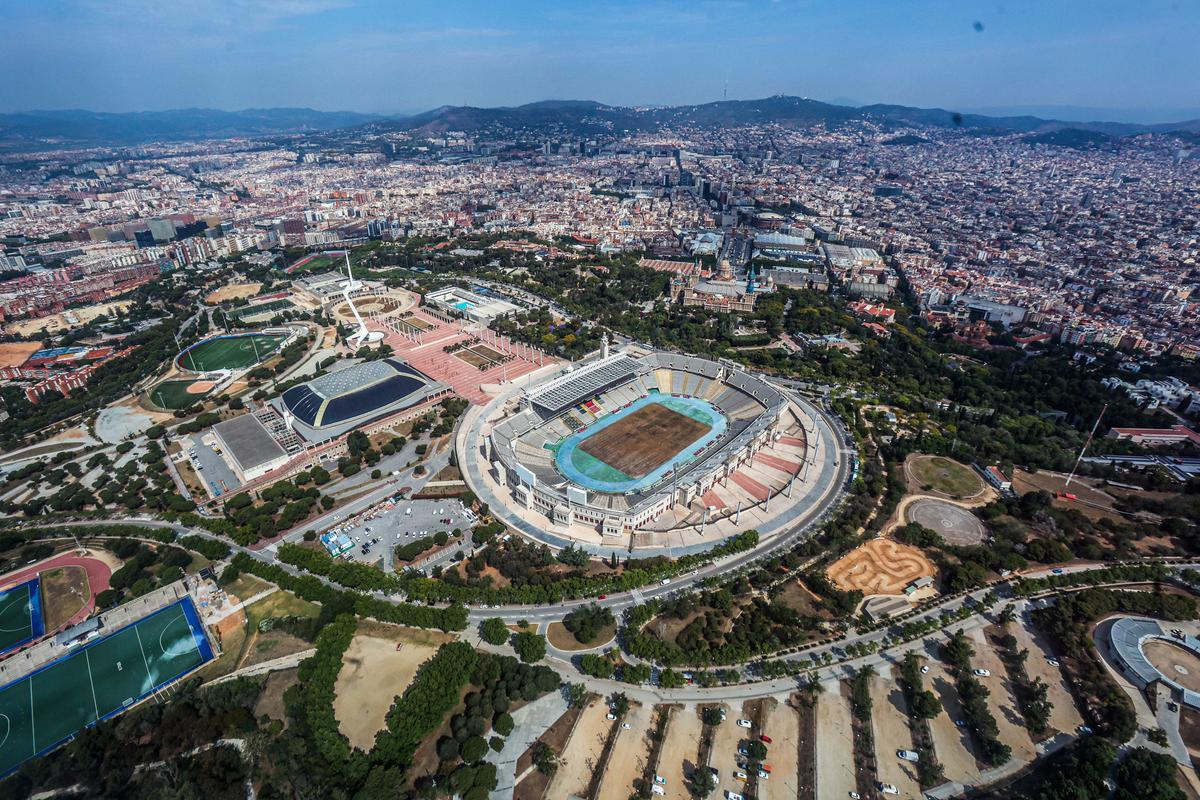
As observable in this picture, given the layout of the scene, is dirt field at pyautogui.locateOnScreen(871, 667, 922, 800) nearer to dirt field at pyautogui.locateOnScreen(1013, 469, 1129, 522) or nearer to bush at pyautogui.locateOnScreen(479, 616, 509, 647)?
bush at pyautogui.locateOnScreen(479, 616, 509, 647)

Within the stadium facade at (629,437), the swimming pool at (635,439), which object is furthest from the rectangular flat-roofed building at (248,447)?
the swimming pool at (635,439)

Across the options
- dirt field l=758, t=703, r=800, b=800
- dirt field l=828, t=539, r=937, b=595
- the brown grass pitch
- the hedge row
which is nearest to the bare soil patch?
the hedge row

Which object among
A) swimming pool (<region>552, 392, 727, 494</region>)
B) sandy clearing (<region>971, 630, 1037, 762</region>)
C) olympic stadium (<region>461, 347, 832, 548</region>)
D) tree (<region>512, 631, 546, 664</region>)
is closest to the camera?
sandy clearing (<region>971, 630, 1037, 762</region>)

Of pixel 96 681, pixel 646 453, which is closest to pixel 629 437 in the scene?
pixel 646 453

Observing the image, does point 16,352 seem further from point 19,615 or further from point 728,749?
point 728,749

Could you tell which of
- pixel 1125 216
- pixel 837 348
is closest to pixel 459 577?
pixel 837 348

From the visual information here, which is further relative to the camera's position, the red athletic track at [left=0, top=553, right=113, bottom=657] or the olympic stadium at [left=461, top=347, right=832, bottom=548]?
the olympic stadium at [left=461, top=347, right=832, bottom=548]

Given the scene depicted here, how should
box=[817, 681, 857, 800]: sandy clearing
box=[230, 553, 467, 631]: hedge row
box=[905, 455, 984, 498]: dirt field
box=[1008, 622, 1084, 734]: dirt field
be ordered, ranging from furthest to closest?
box=[905, 455, 984, 498]: dirt field → box=[230, 553, 467, 631]: hedge row → box=[1008, 622, 1084, 734]: dirt field → box=[817, 681, 857, 800]: sandy clearing

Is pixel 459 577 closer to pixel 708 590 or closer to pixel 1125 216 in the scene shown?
pixel 708 590
